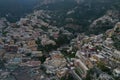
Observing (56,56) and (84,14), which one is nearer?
(56,56)

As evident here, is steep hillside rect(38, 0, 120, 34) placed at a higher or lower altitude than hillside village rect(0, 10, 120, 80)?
higher

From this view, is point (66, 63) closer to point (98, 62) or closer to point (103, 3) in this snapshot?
point (98, 62)

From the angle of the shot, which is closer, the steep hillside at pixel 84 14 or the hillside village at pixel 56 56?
the hillside village at pixel 56 56

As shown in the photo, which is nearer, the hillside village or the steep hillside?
the hillside village

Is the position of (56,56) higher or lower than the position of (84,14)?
lower

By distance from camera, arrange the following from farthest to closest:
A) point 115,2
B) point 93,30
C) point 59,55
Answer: point 115,2 < point 93,30 < point 59,55

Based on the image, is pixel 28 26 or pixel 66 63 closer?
pixel 66 63

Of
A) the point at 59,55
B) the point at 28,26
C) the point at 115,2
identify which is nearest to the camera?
the point at 59,55

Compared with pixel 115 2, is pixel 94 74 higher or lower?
lower

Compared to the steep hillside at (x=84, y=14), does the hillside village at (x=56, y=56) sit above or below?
below

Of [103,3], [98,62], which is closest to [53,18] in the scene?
[103,3]
